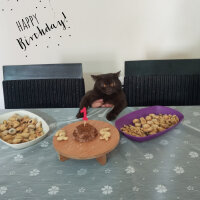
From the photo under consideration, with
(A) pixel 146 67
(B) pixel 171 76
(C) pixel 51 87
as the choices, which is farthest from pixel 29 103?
(B) pixel 171 76

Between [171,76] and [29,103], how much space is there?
967mm

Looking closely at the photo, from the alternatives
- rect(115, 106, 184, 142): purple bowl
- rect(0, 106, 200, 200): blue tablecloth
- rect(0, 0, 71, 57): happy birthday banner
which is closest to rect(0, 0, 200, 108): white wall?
rect(0, 0, 71, 57): happy birthday banner

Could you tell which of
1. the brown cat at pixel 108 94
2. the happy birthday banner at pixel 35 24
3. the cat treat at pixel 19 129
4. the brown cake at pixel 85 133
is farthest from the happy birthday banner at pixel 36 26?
the brown cake at pixel 85 133

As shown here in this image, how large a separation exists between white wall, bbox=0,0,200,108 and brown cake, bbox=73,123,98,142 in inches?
46.5

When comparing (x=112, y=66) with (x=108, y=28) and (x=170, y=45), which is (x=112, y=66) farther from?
(x=170, y=45)

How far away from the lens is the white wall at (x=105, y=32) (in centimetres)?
175

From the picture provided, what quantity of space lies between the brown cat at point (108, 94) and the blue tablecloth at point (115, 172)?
0.31 meters

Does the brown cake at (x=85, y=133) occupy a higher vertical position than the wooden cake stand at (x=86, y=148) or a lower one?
higher

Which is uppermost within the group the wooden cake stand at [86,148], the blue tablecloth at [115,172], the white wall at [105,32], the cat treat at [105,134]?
the white wall at [105,32]

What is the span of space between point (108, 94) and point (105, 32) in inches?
31.6

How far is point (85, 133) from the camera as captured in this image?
809 millimetres

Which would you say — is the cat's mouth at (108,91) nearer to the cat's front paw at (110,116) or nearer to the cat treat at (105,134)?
the cat's front paw at (110,116)

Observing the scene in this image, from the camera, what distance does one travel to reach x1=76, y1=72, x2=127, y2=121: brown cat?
1196mm

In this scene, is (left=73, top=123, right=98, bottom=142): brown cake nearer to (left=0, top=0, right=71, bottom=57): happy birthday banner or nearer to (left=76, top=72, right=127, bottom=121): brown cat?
(left=76, top=72, right=127, bottom=121): brown cat
